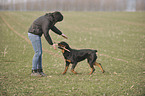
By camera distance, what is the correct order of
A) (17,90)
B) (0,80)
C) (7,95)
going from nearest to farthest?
1. (7,95)
2. (17,90)
3. (0,80)

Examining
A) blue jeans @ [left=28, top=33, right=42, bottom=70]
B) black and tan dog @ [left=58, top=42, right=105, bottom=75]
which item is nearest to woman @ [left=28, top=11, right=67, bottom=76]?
blue jeans @ [left=28, top=33, right=42, bottom=70]

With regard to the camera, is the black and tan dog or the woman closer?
the woman

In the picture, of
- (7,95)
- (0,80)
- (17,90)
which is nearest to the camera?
(7,95)

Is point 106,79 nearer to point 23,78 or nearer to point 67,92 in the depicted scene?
point 67,92

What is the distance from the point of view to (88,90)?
Result: 7062 millimetres

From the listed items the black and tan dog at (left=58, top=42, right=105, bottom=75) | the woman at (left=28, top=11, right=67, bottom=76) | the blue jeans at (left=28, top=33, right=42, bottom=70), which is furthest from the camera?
the black and tan dog at (left=58, top=42, right=105, bottom=75)

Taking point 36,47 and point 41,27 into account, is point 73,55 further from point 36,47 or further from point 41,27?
point 41,27

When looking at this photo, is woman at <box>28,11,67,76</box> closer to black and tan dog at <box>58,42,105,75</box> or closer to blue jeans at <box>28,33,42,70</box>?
blue jeans at <box>28,33,42,70</box>

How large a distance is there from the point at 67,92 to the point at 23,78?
2.48m

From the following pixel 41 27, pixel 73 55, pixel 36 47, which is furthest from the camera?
pixel 73 55

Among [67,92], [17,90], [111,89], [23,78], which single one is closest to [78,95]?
[67,92]

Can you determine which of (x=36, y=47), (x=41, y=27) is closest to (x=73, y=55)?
(x=36, y=47)

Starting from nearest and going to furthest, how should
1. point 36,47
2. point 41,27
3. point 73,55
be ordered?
point 41,27 < point 36,47 < point 73,55

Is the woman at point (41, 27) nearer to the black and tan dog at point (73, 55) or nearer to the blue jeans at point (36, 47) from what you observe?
the blue jeans at point (36, 47)
